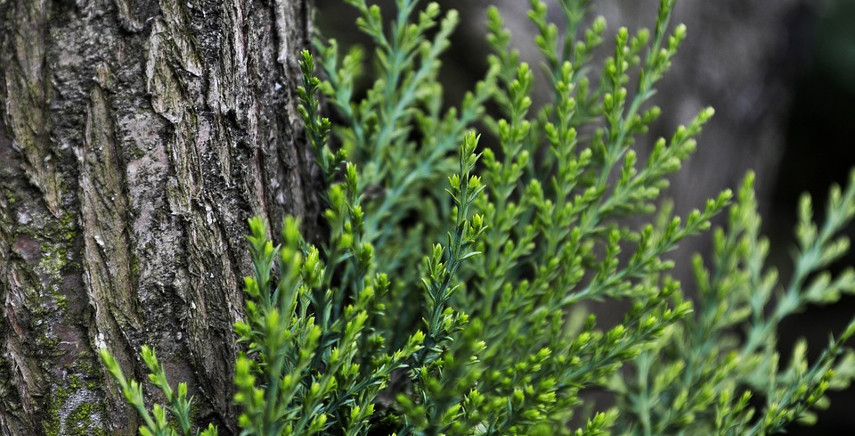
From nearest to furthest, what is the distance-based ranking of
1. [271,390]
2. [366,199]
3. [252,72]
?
[271,390]
[252,72]
[366,199]

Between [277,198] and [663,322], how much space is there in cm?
82

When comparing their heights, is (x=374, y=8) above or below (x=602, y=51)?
above

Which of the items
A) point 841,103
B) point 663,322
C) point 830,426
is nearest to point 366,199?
point 663,322

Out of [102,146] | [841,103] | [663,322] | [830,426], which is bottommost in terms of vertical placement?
[830,426]

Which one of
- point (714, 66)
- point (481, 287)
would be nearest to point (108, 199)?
point (481, 287)

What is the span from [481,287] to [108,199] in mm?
763

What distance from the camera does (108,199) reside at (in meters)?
1.17

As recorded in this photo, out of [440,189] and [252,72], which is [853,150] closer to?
[440,189]

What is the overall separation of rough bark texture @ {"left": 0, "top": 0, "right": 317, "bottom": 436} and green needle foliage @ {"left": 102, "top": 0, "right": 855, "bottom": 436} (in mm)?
110

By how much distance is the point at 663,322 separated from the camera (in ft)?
4.28

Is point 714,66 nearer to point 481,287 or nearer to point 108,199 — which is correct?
point 481,287

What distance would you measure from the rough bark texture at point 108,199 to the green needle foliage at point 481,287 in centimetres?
11

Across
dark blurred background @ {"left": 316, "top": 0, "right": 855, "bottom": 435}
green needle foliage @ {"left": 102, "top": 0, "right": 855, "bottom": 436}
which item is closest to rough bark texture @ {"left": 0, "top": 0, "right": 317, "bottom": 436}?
green needle foliage @ {"left": 102, "top": 0, "right": 855, "bottom": 436}

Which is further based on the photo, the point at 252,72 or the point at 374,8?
the point at 374,8
